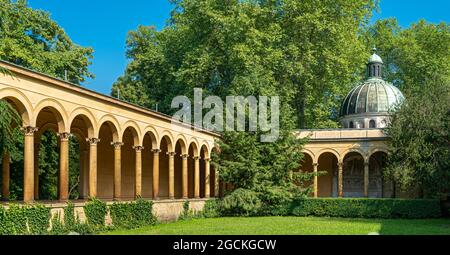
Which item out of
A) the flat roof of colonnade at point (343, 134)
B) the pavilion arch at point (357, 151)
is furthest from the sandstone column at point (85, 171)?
the pavilion arch at point (357, 151)

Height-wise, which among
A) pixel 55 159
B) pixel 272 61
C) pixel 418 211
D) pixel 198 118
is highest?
pixel 272 61

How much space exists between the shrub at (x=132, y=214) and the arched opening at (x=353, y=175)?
2312 centimetres

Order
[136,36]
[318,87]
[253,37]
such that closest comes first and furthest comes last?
[253,37] < [318,87] < [136,36]

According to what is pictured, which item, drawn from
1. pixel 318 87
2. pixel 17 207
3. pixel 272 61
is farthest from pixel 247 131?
pixel 17 207

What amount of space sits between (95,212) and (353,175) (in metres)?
28.8

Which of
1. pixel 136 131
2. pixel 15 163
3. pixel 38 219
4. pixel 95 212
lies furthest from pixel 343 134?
pixel 38 219

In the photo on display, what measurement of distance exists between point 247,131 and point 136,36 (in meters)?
28.6

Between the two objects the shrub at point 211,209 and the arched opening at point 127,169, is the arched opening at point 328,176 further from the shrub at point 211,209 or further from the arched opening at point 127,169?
the arched opening at point 127,169

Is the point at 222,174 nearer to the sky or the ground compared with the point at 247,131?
nearer to the ground

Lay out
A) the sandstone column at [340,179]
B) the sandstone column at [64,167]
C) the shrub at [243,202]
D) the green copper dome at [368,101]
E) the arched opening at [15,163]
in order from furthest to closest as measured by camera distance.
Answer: the green copper dome at [368,101], the sandstone column at [340,179], the shrub at [243,202], the sandstone column at [64,167], the arched opening at [15,163]

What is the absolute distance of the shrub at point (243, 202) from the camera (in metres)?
34.8

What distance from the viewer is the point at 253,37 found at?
155 ft

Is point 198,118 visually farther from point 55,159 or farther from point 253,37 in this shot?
point 55,159

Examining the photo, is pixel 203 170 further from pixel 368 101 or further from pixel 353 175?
pixel 368 101
